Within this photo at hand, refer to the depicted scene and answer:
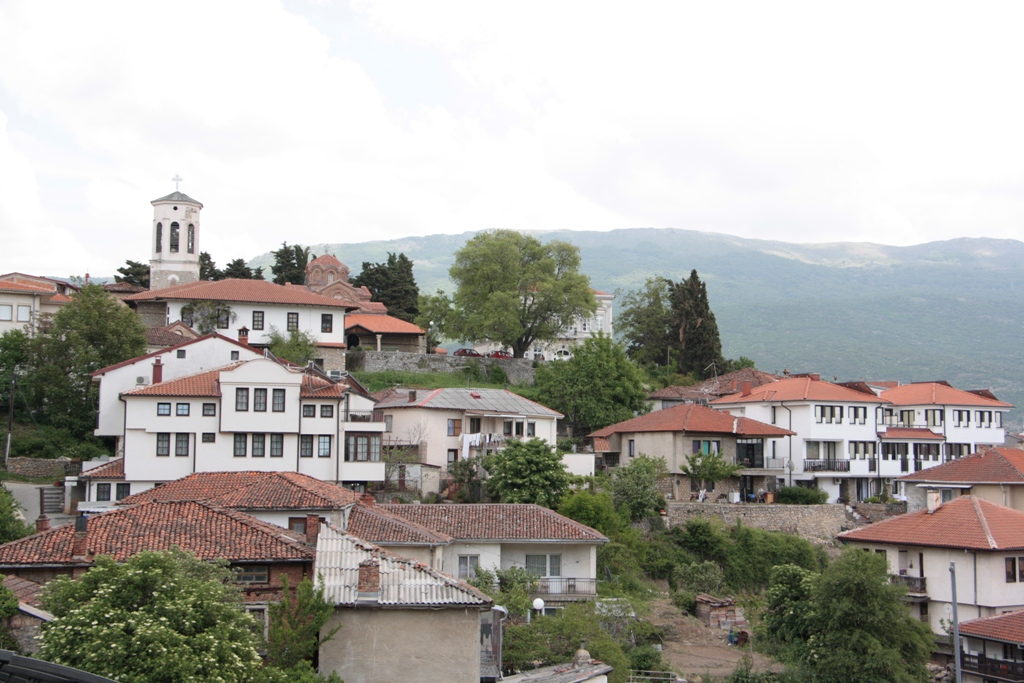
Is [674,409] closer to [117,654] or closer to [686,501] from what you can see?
[686,501]

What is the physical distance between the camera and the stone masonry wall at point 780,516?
47375mm

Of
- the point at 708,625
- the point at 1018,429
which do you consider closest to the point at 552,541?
the point at 708,625

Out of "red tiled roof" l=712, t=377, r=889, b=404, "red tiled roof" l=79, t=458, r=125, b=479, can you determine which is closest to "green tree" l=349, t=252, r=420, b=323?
"red tiled roof" l=712, t=377, r=889, b=404

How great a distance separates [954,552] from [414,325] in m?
45.3

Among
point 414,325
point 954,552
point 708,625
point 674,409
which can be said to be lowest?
point 708,625

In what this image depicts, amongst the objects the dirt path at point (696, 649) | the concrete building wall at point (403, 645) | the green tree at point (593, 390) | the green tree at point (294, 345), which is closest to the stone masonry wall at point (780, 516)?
the dirt path at point (696, 649)

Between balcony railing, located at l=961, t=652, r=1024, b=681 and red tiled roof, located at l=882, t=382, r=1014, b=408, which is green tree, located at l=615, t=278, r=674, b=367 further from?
balcony railing, located at l=961, t=652, r=1024, b=681

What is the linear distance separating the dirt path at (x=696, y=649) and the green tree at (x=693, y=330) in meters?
41.7

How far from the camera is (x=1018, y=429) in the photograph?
541 feet

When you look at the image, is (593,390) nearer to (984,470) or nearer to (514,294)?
(514,294)

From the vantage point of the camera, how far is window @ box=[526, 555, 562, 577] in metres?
36.1

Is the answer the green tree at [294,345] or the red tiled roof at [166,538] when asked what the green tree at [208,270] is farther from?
the red tiled roof at [166,538]

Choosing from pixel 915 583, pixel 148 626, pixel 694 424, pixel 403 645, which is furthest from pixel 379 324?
pixel 148 626

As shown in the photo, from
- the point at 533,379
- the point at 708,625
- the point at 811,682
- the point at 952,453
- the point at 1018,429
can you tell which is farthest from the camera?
the point at 1018,429
